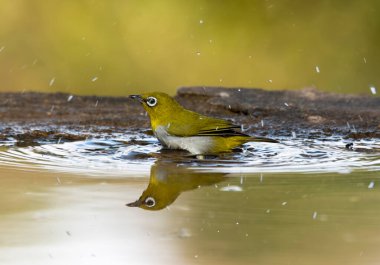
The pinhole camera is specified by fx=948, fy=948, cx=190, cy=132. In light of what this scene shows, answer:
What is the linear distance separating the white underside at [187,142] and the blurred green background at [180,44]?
256 inches

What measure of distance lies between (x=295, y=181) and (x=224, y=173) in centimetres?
43

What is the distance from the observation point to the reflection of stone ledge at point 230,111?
6.64 metres

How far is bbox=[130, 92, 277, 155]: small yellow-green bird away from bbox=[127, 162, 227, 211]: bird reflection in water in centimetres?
65

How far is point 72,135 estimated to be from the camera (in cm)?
633

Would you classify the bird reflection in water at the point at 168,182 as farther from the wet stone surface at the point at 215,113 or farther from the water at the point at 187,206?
the wet stone surface at the point at 215,113

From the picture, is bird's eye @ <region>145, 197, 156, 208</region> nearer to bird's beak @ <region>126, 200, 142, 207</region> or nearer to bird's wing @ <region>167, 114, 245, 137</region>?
bird's beak @ <region>126, 200, 142, 207</region>

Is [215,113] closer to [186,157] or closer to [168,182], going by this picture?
[186,157]

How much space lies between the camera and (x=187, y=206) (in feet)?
12.7

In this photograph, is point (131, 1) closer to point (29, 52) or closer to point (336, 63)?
point (29, 52)

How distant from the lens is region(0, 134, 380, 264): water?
3168mm

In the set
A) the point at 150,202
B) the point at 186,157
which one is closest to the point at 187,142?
the point at 186,157

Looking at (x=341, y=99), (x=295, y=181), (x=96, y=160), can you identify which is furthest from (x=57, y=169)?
(x=341, y=99)

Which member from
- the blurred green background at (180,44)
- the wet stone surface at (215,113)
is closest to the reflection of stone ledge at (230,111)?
the wet stone surface at (215,113)

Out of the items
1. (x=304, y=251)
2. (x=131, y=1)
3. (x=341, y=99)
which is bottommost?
(x=304, y=251)
